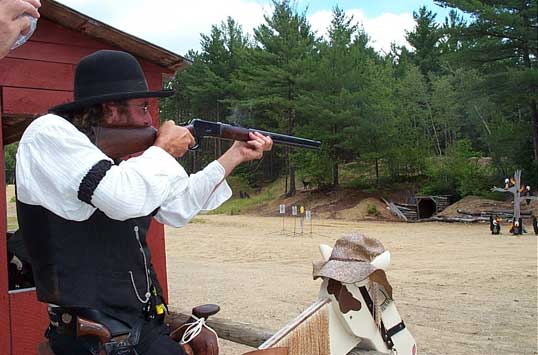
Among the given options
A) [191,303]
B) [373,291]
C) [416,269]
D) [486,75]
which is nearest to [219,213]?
[486,75]

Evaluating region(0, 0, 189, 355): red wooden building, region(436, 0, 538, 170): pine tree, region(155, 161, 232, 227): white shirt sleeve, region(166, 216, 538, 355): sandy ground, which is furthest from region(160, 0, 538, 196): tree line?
region(155, 161, 232, 227): white shirt sleeve

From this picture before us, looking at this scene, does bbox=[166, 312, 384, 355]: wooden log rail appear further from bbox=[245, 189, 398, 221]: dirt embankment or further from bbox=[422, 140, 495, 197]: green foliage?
bbox=[422, 140, 495, 197]: green foliage

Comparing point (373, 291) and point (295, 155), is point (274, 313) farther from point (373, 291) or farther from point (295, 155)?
point (295, 155)

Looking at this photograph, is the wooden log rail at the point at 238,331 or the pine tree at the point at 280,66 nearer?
the wooden log rail at the point at 238,331

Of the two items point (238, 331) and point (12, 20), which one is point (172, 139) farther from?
point (238, 331)

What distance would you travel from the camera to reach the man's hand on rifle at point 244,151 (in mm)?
2186

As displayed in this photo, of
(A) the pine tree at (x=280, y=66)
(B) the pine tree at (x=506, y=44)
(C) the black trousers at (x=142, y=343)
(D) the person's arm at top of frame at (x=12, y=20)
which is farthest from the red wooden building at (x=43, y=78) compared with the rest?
(A) the pine tree at (x=280, y=66)

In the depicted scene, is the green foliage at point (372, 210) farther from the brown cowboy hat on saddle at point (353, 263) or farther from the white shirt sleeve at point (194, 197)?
the white shirt sleeve at point (194, 197)

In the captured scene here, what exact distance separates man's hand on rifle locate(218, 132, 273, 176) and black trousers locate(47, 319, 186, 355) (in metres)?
0.67

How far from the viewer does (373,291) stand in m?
2.05

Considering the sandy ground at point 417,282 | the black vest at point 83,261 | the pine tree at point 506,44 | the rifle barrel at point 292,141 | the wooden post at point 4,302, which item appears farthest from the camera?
the pine tree at point 506,44

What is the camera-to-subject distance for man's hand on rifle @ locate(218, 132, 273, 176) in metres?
2.19

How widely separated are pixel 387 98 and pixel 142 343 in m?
29.6

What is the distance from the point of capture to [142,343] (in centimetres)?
170
